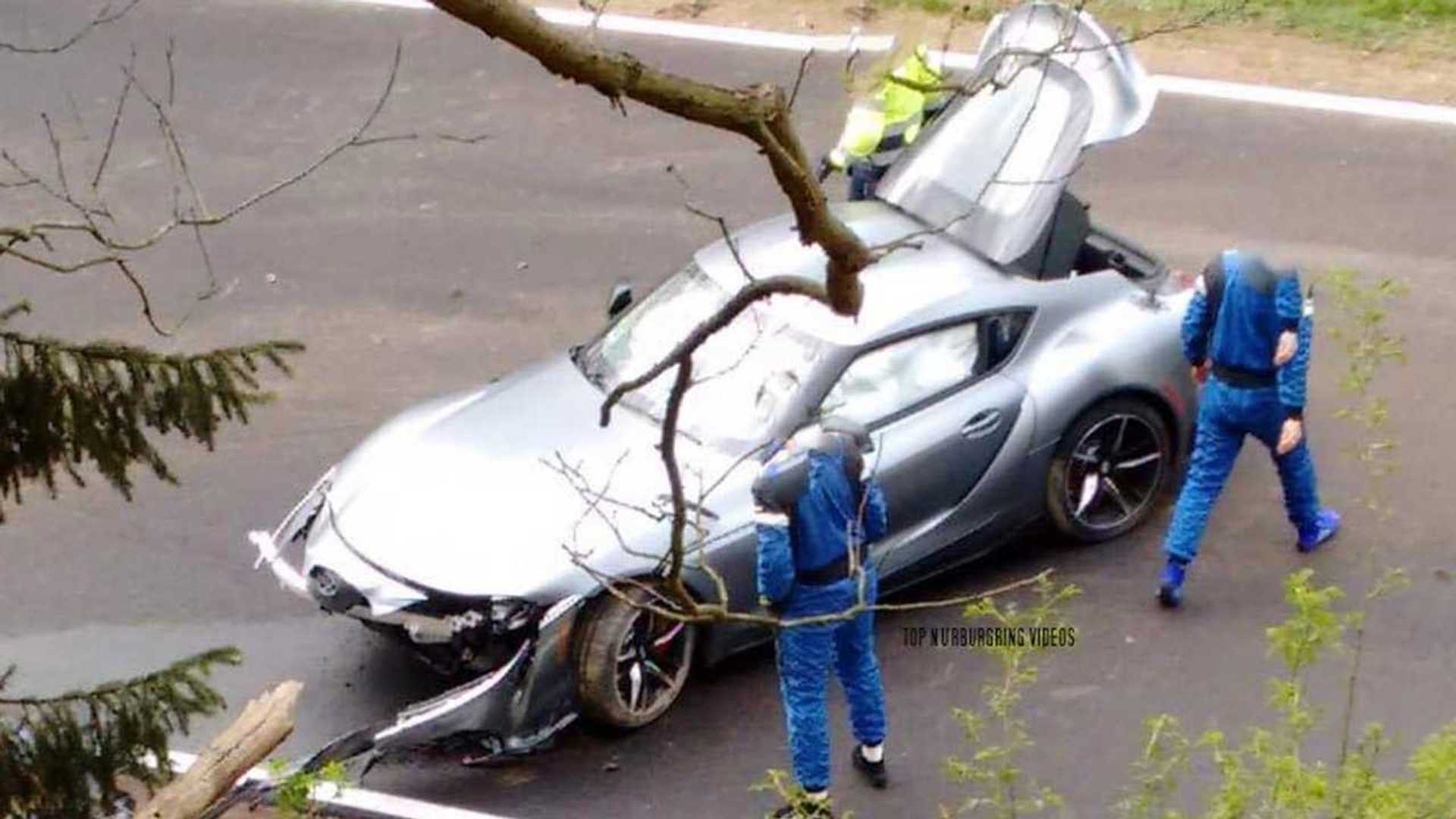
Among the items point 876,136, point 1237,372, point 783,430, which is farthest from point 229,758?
point 876,136

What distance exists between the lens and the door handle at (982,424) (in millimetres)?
9078

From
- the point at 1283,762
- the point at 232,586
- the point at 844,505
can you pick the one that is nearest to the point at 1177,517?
the point at 844,505

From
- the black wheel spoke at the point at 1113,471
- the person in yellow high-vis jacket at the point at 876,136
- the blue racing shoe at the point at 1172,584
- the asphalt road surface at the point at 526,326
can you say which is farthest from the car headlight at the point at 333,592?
the person in yellow high-vis jacket at the point at 876,136

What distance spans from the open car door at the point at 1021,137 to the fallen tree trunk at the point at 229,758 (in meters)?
3.64

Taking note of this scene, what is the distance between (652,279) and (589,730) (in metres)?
3.99

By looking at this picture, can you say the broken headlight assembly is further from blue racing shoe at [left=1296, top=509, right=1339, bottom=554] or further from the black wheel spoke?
blue racing shoe at [left=1296, top=509, right=1339, bottom=554]

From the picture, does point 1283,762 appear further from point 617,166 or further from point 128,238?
point 128,238

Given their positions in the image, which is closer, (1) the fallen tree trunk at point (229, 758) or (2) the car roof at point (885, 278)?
(1) the fallen tree trunk at point (229, 758)

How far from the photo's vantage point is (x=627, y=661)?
861 centimetres

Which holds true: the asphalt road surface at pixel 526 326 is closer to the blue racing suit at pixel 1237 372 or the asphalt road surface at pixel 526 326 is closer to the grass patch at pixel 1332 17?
the blue racing suit at pixel 1237 372

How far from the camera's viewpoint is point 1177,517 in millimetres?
9172

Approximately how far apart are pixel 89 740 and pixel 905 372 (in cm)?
426

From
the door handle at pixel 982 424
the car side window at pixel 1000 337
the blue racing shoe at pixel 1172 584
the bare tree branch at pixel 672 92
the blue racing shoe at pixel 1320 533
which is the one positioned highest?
the bare tree branch at pixel 672 92

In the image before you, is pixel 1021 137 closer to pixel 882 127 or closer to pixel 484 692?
pixel 882 127
